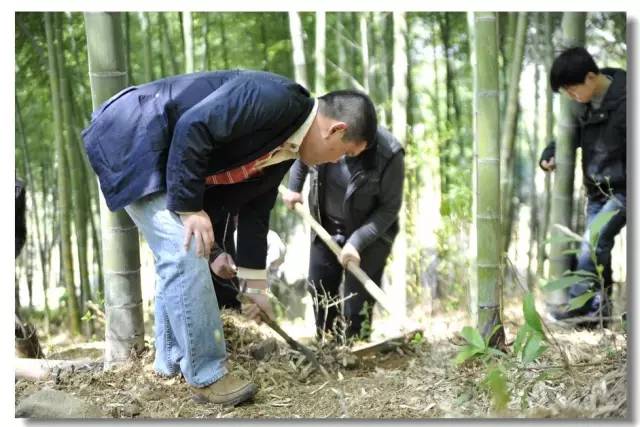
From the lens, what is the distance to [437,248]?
2.71 m

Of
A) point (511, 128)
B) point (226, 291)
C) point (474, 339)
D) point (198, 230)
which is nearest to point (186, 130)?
point (198, 230)

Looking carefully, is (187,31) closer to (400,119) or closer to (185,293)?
(400,119)

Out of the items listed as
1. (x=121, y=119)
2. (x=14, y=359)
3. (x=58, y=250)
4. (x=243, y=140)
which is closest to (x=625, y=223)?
(x=243, y=140)

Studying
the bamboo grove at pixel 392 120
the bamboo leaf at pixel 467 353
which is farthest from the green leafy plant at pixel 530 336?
the bamboo grove at pixel 392 120

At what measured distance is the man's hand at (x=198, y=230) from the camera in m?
1.78

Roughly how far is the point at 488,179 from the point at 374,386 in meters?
0.71

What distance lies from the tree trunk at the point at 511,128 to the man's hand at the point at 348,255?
21.8 inches

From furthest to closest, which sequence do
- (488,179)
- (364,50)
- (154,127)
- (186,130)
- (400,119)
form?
1. (364,50)
2. (400,119)
3. (488,179)
4. (154,127)
5. (186,130)

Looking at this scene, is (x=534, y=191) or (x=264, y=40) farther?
(x=534, y=191)

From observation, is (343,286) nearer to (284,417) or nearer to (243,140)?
(284,417)

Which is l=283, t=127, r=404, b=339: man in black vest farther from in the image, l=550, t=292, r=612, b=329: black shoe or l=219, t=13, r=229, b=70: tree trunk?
l=550, t=292, r=612, b=329: black shoe

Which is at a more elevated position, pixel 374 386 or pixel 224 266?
pixel 224 266

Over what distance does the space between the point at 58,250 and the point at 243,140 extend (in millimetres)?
1396

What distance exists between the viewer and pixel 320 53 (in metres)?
2.91
